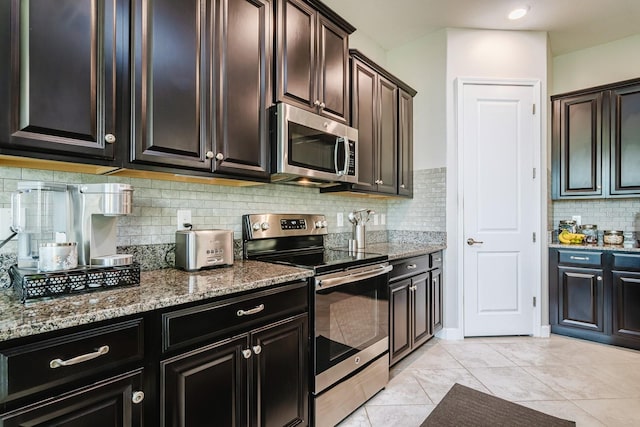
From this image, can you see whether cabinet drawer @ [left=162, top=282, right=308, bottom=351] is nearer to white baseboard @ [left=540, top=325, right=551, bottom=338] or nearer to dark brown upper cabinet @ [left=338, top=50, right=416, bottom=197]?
dark brown upper cabinet @ [left=338, top=50, right=416, bottom=197]

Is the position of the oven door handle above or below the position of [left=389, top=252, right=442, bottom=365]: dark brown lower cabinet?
above

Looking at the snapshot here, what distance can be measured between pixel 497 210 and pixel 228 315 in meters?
2.92

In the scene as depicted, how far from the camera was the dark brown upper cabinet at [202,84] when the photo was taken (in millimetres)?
1340

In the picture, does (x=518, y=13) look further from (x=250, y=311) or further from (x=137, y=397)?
(x=137, y=397)

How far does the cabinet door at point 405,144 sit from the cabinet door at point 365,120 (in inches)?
18.3

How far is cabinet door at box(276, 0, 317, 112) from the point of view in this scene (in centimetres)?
189

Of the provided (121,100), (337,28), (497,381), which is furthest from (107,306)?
(497,381)

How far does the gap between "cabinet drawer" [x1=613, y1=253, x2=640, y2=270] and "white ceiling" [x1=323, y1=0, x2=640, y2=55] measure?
2260 millimetres

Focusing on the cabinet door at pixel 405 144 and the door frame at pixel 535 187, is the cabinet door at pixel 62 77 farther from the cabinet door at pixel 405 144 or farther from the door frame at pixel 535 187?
the door frame at pixel 535 187

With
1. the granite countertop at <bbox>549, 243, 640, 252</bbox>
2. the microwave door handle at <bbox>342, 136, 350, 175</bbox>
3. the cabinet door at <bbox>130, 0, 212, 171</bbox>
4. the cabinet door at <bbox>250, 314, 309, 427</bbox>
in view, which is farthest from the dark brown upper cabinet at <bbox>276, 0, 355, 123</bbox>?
the granite countertop at <bbox>549, 243, 640, 252</bbox>

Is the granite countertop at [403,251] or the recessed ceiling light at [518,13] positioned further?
the recessed ceiling light at [518,13]

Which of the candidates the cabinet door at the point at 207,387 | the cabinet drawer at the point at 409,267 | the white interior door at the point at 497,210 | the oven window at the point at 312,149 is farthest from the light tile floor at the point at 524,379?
the oven window at the point at 312,149

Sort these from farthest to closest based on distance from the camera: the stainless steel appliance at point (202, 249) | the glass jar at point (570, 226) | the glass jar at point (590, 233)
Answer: the glass jar at point (570, 226) < the glass jar at point (590, 233) < the stainless steel appliance at point (202, 249)

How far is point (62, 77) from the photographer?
3.67ft
